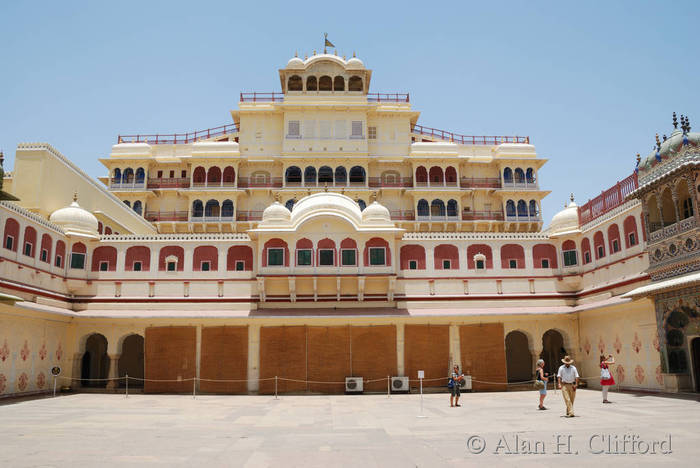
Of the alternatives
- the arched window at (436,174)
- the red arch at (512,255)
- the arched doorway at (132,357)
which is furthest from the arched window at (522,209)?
the arched doorway at (132,357)

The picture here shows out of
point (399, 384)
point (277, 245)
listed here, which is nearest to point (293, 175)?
point (277, 245)

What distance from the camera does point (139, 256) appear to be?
114 ft

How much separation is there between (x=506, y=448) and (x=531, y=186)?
40882 millimetres

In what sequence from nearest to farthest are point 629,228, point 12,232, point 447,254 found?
1. point 12,232
2. point 629,228
3. point 447,254

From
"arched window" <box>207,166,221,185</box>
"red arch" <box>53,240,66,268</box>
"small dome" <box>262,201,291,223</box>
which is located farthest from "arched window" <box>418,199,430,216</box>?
"red arch" <box>53,240,66,268</box>

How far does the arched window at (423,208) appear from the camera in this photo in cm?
4925

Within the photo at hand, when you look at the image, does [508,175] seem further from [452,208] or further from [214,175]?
[214,175]

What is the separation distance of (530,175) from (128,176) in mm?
36545

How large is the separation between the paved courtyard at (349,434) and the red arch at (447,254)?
11.7 metres

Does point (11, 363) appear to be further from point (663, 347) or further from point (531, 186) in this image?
point (531, 186)

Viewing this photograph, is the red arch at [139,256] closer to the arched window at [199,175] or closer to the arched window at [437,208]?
the arched window at [199,175]

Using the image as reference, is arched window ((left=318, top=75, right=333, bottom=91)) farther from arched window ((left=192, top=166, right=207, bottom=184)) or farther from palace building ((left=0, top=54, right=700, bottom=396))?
palace building ((left=0, top=54, right=700, bottom=396))

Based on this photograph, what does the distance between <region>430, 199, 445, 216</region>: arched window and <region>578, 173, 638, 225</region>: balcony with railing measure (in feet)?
52.9

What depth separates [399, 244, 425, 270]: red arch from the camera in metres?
34.8
